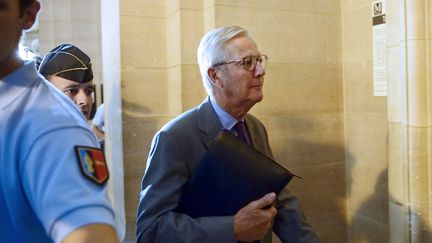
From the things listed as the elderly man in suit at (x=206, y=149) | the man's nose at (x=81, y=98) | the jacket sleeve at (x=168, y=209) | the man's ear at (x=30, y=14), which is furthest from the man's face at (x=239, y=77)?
the man's ear at (x=30, y=14)

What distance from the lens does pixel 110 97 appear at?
3100 millimetres

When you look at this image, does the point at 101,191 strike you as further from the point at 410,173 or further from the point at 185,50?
the point at 185,50

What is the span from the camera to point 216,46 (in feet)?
5.97

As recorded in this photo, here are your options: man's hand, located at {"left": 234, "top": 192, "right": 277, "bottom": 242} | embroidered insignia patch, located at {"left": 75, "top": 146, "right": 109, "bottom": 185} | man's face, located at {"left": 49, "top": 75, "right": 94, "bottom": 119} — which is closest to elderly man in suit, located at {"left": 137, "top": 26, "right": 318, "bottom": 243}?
man's hand, located at {"left": 234, "top": 192, "right": 277, "bottom": 242}

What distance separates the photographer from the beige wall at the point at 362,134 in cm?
292

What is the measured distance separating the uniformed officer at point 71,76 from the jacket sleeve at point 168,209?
1.74 feet

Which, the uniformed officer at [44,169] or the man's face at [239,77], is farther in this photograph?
the man's face at [239,77]

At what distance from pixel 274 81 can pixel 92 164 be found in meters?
2.47

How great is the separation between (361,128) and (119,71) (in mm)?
1739

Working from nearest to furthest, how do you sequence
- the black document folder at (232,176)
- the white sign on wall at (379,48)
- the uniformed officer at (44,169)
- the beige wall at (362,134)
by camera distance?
the uniformed officer at (44,169) < the black document folder at (232,176) < the white sign on wall at (379,48) < the beige wall at (362,134)

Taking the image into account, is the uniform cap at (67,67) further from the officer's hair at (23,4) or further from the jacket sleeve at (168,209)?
the officer's hair at (23,4)

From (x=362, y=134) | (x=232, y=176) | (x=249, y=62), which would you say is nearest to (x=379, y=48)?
(x=362, y=134)

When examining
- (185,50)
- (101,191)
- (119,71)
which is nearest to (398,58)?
(185,50)

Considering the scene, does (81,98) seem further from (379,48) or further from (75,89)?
(379,48)
